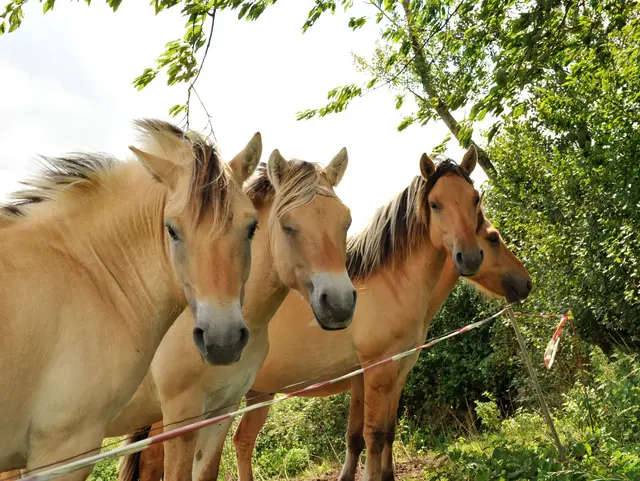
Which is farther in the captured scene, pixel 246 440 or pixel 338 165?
pixel 246 440

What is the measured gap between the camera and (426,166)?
5.78 meters

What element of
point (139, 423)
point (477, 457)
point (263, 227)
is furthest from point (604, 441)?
point (139, 423)

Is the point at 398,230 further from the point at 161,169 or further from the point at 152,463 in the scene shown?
the point at 161,169

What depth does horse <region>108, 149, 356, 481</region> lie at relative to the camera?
368 cm

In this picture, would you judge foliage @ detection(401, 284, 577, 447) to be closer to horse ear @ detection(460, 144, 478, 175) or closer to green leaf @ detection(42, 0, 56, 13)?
horse ear @ detection(460, 144, 478, 175)

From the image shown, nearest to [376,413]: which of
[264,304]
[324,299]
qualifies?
[264,304]

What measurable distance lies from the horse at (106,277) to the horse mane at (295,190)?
56cm

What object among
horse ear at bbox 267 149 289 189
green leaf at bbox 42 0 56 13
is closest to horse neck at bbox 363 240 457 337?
horse ear at bbox 267 149 289 189

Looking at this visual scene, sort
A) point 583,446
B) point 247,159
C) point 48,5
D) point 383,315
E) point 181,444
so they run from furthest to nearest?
point 383,315 → point 583,446 → point 48,5 → point 181,444 → point 247,159

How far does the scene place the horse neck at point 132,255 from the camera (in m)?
2.95

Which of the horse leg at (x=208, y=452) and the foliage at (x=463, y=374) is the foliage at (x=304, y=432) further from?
the horse leg at (x=208, y=452)

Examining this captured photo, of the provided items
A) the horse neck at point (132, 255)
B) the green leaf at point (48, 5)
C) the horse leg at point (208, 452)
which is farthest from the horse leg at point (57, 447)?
the green leaf at point (48, 5)

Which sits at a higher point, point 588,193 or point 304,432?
point 588,193

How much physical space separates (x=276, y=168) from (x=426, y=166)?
6.65 ft
